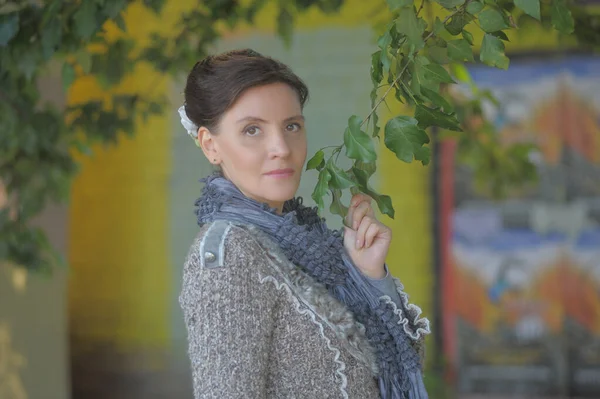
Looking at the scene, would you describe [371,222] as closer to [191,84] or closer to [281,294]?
[281,294]

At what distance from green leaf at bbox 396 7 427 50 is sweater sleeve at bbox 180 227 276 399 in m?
0.51

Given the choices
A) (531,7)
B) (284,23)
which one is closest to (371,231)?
(531,7)

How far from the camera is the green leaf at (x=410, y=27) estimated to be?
1.79 m

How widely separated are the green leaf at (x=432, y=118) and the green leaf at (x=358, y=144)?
4.9 inches

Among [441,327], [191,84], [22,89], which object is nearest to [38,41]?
[22,89]

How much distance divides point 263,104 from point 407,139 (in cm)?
32

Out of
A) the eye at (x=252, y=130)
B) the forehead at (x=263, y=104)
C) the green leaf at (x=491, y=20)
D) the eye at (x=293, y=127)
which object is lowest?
the eye at (x=252, y=130)

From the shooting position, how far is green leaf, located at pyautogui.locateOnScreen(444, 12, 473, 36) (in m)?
1.92

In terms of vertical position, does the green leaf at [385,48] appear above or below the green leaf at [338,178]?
above

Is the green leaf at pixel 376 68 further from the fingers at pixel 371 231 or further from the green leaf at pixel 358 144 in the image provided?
the fingers at pixel 371 231

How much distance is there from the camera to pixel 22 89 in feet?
11.0

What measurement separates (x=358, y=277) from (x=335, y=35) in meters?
4.22

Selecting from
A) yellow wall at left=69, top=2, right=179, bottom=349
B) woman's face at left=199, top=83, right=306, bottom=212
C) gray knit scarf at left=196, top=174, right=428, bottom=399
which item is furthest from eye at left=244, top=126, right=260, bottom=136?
yellow wall at left=69, top=2, right=179, bottom=349

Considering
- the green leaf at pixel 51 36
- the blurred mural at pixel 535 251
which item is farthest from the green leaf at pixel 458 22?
the blurred mural at pixel 535 251
